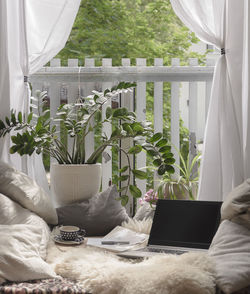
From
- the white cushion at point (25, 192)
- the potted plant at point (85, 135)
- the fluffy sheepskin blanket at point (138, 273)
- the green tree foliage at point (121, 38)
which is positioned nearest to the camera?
the fluffy sheepskin blanket at point (138, 273)

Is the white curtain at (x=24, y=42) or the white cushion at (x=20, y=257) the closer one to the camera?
the white cushion at (x=20, y=257)

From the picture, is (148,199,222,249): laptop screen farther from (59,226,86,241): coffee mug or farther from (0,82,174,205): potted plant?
(59,226,86,241): coffee mug

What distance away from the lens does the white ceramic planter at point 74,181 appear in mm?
3051

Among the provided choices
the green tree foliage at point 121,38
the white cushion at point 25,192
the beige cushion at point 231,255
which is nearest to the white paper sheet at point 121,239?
the white cushion at point 25,192

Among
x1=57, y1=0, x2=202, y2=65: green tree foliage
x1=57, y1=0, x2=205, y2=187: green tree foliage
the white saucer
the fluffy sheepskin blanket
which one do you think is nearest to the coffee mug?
the white saucer

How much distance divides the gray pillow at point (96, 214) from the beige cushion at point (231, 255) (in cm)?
75

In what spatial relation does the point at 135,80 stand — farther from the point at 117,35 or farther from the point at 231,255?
the point at 117,35

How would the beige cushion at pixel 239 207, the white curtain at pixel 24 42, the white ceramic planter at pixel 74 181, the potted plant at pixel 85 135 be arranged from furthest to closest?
the white curtain at pixel 24 42
the white ceramic planter at pixel 74 181
the potted plant at pixel 85 135
the beige cushion at pixel 239 207

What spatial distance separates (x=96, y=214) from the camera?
2.92 meters

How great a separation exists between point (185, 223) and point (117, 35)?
3.72m

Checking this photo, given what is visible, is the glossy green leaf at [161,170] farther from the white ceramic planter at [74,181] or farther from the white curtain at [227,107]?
the white ceramic planter at [74,181]

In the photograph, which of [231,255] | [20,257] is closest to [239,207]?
[231,255]

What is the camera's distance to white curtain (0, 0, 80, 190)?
3184 millimetres

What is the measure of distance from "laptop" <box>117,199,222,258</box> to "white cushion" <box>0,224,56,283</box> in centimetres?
42
